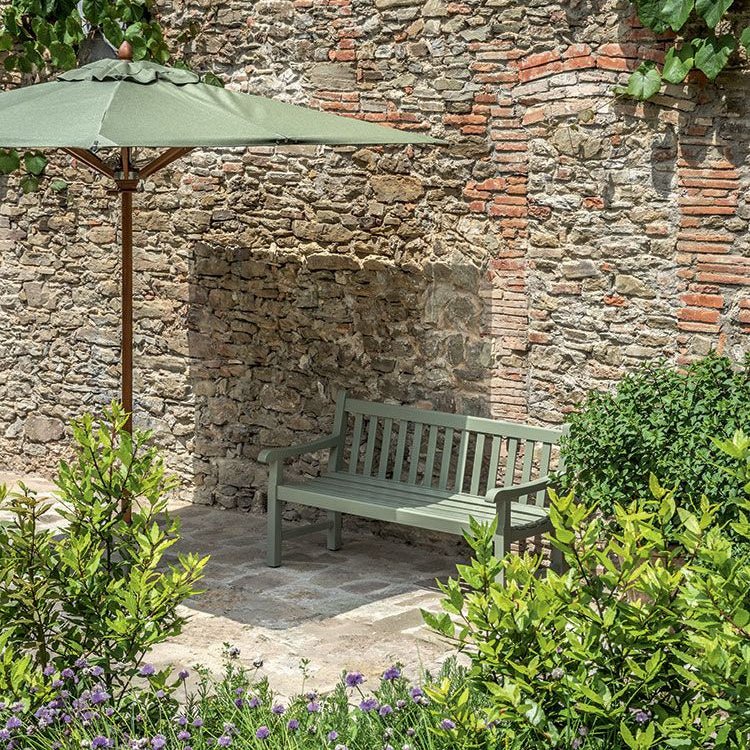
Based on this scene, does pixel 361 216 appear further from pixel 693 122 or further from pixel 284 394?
pixel 693 122

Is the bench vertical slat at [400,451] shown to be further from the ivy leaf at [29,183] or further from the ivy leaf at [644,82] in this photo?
the ivy leaf at [29,183]

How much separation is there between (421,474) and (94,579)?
3132 mm

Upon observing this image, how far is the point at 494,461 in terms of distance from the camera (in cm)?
603

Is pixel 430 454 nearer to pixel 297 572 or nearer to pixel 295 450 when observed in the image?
pixel 295 450

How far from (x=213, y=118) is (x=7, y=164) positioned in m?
3.07

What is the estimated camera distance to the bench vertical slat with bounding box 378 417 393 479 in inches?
254

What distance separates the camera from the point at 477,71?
20.1 ft

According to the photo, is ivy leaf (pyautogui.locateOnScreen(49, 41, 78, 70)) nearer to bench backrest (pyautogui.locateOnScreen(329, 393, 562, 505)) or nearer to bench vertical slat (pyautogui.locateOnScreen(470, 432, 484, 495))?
bench backrest (pyautogui.locateOnScreen(329, 393, 562, 505))

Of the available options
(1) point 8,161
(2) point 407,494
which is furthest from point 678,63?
(1) point 8,161

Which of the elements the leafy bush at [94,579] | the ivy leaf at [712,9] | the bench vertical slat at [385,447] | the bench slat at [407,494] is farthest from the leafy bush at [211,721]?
the ivy leaf at [712,9]

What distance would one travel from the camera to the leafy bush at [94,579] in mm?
3527

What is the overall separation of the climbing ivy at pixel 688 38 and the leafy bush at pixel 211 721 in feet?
10.1

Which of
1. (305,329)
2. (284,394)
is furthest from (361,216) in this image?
(284,394)

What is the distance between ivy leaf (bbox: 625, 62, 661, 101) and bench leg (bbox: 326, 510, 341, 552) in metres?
2.71
